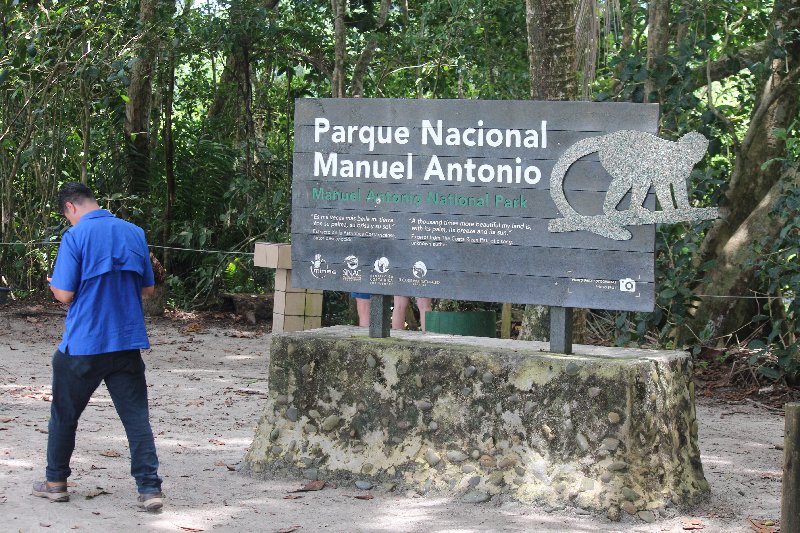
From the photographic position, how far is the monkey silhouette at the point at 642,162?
5457 millimetres

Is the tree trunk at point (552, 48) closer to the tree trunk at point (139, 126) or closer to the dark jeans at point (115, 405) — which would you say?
the dark jeans at point (115, 405)

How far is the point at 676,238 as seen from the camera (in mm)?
9648

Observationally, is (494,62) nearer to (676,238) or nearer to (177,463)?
(676,238)

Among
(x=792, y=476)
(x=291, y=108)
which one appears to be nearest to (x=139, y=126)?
(x=291, y=108)

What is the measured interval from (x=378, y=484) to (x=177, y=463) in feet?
4.30

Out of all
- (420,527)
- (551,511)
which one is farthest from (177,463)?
(551,511)

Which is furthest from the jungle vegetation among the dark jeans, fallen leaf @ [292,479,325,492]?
the dark jeans

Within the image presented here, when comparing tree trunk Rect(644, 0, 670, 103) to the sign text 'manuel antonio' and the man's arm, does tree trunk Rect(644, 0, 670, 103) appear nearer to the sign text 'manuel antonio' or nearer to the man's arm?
the sign text 'manuel antonio'

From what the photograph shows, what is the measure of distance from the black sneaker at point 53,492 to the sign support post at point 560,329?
100.0 inches

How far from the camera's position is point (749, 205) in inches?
424

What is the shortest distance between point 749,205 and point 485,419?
6.12m

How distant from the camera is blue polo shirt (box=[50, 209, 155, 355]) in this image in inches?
208

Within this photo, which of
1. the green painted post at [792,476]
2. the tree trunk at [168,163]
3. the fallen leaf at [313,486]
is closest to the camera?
the green painted post at [792,476]


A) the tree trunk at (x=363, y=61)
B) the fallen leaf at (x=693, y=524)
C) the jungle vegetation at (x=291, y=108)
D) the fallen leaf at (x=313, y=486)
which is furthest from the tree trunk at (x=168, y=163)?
the fallen leaf at (x=693, y=524)
